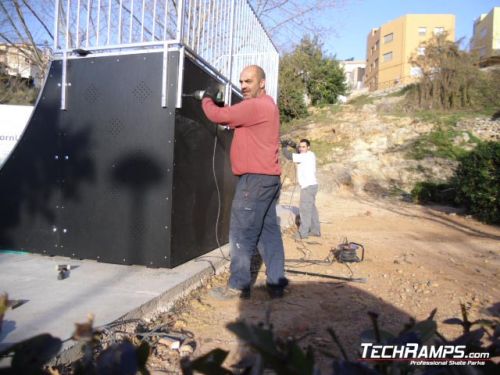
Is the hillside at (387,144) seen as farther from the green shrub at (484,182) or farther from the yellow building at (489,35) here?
the yellow building at (489,35)

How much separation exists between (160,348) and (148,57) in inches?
99.3

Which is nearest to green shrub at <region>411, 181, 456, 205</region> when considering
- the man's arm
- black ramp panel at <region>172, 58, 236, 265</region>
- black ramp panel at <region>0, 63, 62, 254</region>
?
black ramp panel at <region>172, 58, 236, 265</region>

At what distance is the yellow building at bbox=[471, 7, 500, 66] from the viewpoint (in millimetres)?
23969

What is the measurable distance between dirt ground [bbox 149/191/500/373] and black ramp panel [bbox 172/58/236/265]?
510 mm

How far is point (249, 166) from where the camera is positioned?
3.09 m

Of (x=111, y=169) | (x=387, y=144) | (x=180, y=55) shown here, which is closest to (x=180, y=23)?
(x=180, y=55)

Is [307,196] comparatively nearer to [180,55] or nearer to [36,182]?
[180,55]

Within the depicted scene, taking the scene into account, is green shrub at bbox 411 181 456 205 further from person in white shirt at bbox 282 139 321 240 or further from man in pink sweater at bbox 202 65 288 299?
man in pink sweater at bbox 202 65 288 299

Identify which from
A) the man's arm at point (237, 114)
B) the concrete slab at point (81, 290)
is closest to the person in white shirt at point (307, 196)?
the concrete slab at point (81, 290)

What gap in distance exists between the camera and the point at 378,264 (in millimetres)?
4691

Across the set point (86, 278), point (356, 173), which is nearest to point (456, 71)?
point (356, 173)

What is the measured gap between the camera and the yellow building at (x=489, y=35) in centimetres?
2397

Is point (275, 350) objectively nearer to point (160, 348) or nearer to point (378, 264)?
point (160, 348)

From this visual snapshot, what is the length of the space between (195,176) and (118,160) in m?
0.77
